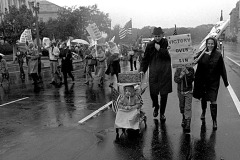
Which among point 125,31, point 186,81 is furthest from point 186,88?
point 125,31

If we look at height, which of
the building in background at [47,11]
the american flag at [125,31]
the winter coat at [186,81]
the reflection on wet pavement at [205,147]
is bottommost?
the reflection on wet pavement at [205,147]

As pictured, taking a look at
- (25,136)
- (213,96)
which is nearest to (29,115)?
(25,136)

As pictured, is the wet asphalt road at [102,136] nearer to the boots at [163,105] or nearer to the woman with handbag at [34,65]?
the boots at [163,105]

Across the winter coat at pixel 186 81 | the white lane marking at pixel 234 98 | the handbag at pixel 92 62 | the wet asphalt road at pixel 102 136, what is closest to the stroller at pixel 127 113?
the wet asphalt road at pixel 102 136

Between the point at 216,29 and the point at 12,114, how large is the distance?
5.55 meters

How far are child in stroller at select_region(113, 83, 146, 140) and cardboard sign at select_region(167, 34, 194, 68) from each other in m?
1.01

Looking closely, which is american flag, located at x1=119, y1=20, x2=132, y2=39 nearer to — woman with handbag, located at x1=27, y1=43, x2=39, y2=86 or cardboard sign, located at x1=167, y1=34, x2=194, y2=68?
woman with handbag, located at x1=27, y1=43, x2=39, y2=86

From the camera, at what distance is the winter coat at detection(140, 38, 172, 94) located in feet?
20.5

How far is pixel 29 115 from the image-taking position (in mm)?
7805

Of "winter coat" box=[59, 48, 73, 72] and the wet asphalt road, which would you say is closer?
the wet asphalt road

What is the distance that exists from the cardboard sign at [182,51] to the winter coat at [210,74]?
302mm

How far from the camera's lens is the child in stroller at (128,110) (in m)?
5.62

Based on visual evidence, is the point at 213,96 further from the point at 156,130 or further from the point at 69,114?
the point at 69,114

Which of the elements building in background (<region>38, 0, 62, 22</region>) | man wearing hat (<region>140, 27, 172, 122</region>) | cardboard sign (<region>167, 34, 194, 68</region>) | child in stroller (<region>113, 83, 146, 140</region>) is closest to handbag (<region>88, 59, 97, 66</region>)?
man wearing hat (<region>140, 27, 172, 122</region>)
